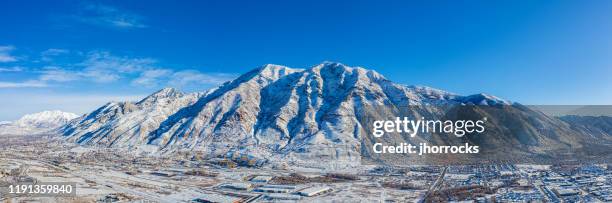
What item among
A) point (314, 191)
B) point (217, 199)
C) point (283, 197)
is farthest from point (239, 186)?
point (314, 191)

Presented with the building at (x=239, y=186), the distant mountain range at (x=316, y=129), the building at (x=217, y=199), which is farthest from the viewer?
the distant mountain range at (x=316, y=129)

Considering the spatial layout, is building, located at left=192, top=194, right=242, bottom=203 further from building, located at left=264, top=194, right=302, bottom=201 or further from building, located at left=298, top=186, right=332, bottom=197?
building, located at left=298, top=186, right=332, bottom=197

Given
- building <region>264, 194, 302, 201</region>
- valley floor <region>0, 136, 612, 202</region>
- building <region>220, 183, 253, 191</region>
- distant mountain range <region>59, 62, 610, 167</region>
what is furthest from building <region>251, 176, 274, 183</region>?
distant mountain range <region>59, 62, 610, 167</region>

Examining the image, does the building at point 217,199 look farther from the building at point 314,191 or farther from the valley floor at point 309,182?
the building at point 314,191

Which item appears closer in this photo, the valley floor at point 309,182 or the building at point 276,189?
Result: the valley floor at point 309,182

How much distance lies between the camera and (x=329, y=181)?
103 meters

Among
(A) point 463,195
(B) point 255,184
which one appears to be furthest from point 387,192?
(B) point 255,184

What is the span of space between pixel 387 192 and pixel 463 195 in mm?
14812

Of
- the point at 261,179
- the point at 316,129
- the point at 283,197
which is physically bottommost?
the point at 283,197

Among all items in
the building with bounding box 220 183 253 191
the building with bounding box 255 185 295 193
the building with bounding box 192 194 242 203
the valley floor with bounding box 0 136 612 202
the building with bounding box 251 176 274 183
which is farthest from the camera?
the building with bounding box 251 176 274 183

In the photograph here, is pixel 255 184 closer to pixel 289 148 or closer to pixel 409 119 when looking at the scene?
pixel 289 148

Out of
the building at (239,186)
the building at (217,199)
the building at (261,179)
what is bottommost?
the building at (217,199)

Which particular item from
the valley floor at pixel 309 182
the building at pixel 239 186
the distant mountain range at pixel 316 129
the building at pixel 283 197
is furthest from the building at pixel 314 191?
the distant mountain range at pixel 316 129

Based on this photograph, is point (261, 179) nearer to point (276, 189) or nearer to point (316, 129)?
point (276, 189)
